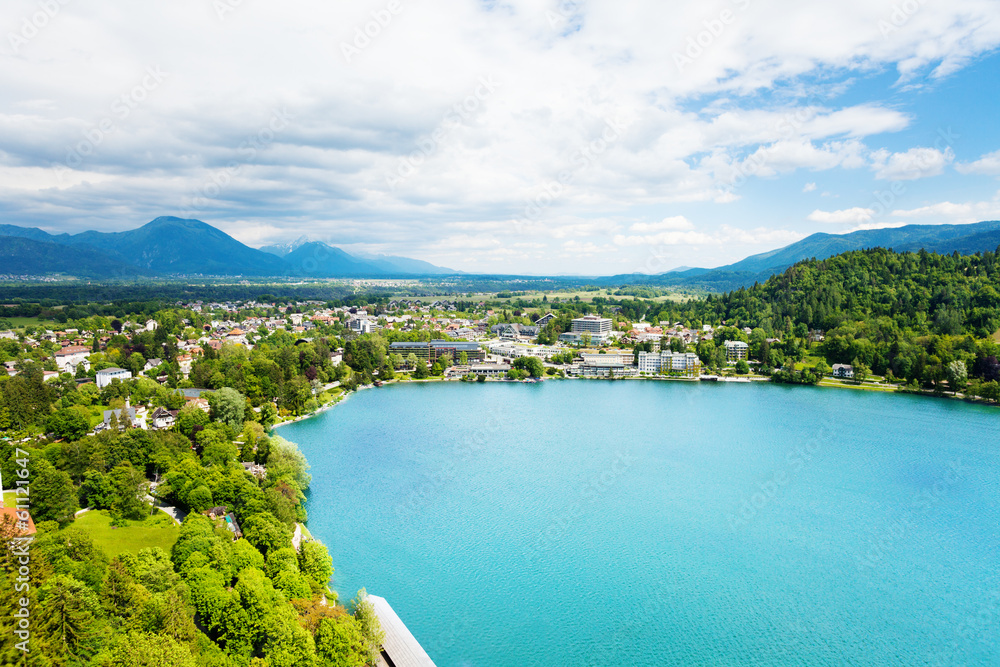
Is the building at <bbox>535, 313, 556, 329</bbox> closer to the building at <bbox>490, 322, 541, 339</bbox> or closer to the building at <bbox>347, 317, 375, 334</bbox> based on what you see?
the building at <bbox>490, 322, 541, 339</bbox>

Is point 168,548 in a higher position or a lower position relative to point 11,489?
lower

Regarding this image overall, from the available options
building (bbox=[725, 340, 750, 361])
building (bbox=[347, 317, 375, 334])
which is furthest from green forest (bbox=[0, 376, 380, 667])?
building (bbox=[347, 317, 375, 334])

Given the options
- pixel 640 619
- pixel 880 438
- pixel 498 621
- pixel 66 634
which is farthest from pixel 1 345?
pixel 880 438

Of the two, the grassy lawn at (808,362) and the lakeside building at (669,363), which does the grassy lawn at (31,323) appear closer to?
the lakeside building at (669,363)

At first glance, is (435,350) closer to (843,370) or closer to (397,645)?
(843,370)

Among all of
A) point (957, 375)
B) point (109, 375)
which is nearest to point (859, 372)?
point (957, 375)

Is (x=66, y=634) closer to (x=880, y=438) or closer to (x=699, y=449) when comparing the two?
(x=699, y=449)
